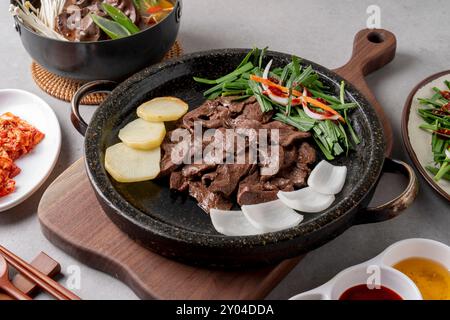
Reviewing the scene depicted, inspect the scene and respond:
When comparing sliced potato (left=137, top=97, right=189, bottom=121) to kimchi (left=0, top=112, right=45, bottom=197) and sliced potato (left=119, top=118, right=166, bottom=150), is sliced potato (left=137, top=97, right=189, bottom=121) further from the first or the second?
kimchi (left=0, top=112, right=45, bottom=197)

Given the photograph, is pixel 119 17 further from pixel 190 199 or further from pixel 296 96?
pixel 190 199

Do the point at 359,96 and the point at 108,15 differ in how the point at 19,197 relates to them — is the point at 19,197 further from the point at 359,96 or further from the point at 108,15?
the point at 359,96

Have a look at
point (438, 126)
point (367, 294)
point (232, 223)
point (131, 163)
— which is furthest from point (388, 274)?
point (131, 163)

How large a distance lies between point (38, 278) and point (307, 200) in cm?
101

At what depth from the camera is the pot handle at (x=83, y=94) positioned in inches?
95.3

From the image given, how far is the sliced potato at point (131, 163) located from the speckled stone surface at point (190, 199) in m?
0.04

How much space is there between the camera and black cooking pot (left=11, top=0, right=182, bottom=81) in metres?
2.60

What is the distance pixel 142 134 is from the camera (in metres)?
2.37

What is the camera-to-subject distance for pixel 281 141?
2338mm

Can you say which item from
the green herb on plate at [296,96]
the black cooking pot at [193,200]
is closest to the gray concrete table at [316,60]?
the black cooking pot at [193,200]

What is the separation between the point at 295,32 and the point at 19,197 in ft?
6.17

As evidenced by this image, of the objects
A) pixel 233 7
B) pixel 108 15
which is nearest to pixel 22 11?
pixel 108 15

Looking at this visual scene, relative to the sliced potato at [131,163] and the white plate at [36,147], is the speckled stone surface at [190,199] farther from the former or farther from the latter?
the white plate at [36,147]

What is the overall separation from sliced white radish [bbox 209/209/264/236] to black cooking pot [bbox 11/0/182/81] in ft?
3.22
